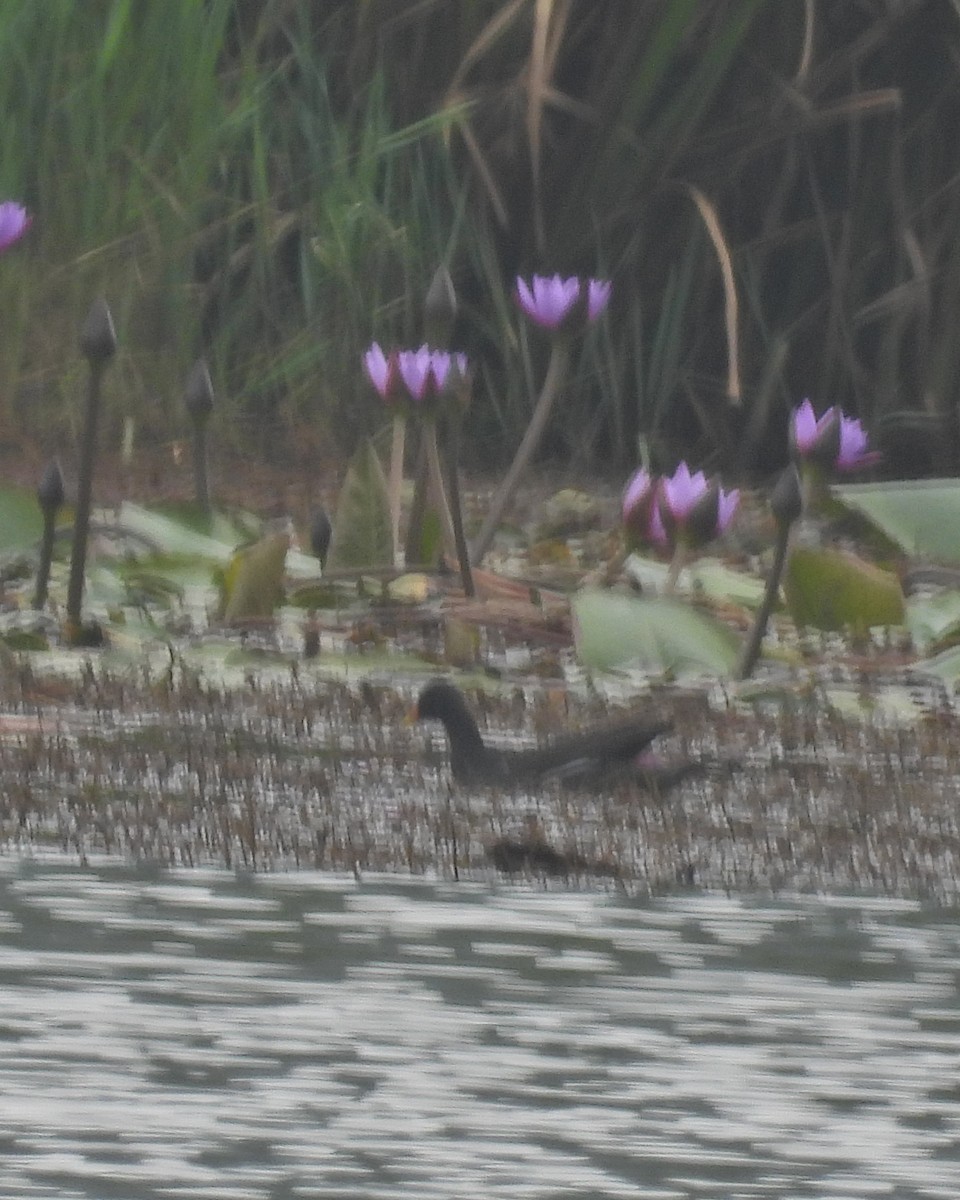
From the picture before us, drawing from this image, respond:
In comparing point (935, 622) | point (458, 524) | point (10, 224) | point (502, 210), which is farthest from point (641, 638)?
point (502, 210)

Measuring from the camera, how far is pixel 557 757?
409 cm

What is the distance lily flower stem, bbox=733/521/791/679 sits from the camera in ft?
16.1

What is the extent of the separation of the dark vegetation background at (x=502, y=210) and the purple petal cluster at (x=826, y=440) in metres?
1.50

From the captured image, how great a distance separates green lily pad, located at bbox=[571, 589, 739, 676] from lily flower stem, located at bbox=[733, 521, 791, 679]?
1.2 inches

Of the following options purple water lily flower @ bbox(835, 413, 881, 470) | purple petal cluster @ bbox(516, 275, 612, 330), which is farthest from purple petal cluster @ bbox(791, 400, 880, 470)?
purple petal cluster @ bbox(516, 275, 612, 330)

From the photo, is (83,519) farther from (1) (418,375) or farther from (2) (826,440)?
(2) (826,440)

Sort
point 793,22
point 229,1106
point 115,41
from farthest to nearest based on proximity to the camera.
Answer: point 793,22 → point 115,41 → point 229,1106

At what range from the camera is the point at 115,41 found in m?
6.69

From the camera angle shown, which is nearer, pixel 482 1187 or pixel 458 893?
pixel 482 1187

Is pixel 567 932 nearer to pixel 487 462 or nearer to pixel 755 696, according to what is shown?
pixel 755 696

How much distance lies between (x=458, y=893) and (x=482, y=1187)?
118 cm

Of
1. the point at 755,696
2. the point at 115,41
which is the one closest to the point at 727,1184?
the point at 755,696

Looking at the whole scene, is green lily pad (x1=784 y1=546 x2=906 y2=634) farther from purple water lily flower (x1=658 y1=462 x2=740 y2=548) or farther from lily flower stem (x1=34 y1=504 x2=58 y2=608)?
lily flower stem (x1=34 y1=504 x2=58 y2=608)

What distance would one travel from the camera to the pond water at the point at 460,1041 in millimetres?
2275
